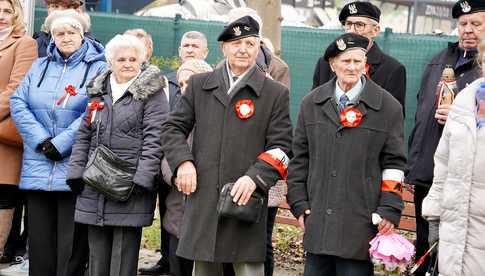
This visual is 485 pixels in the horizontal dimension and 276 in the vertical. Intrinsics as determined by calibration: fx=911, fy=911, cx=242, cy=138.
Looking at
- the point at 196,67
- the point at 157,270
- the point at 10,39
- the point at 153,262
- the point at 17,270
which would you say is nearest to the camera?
the point at 196,67

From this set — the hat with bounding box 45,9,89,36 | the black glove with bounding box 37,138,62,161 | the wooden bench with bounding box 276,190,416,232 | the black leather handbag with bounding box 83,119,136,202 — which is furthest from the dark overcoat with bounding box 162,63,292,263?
the wooden bench with bounding box 276,190,416,232

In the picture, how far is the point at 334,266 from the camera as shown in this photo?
219 inches

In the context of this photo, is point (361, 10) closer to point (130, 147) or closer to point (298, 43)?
point (130, 147)

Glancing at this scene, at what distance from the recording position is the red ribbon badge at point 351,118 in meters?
5.38

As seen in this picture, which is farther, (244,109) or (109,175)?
(109,175)

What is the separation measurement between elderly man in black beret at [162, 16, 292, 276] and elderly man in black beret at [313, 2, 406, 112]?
114 centimetres

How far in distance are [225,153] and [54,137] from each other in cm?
167

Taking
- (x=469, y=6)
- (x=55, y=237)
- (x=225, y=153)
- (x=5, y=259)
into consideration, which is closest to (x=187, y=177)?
(x=225, y=153)

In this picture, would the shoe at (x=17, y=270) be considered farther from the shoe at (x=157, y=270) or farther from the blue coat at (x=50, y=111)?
the blue coat at (x=50, y=111)

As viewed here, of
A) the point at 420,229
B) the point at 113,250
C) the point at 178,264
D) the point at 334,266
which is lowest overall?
the point at 178,264

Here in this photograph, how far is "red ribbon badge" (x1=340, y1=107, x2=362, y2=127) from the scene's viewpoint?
538 cm

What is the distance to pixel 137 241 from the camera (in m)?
6.40

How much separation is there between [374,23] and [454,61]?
0.74 meters

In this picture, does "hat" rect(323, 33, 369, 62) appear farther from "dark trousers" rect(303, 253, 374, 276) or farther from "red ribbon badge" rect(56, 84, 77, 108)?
"red ribbon badge" rect(56, 84, 77, 108)
